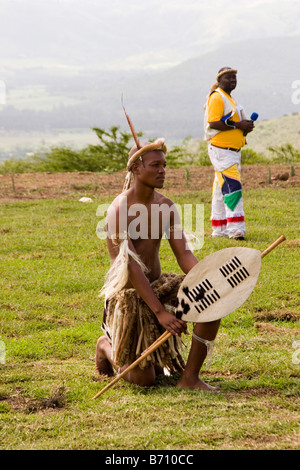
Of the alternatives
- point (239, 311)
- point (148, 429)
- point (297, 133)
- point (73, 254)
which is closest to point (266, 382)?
point (148, 429)

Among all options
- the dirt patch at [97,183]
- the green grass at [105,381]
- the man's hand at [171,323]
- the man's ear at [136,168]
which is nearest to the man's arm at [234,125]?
the green grass at [105,381]

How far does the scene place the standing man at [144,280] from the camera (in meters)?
4.59

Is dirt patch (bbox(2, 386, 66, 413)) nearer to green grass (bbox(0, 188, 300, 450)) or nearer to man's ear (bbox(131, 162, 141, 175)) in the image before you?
green grass (bbox(0, 188, 300, 450))

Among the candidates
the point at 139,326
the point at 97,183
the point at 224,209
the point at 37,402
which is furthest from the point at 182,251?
the point at 97,183

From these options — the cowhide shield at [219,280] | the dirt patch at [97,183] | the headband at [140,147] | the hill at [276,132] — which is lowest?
the hill at [276,132]

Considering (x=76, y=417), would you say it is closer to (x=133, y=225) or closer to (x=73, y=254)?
(x=133, y=225)

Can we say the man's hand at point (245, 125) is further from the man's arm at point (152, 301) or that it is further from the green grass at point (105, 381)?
the man's arm at point (152, 301)

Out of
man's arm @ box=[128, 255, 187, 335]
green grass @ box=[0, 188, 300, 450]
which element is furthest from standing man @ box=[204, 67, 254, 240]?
man's arm @ box=[128, 255, 187, 335]

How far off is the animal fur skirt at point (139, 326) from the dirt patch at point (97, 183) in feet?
31.0

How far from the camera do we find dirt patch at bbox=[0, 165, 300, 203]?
14.6 m

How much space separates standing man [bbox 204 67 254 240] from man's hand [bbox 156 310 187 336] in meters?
5.64

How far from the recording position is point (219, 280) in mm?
4418

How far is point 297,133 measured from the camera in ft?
241
